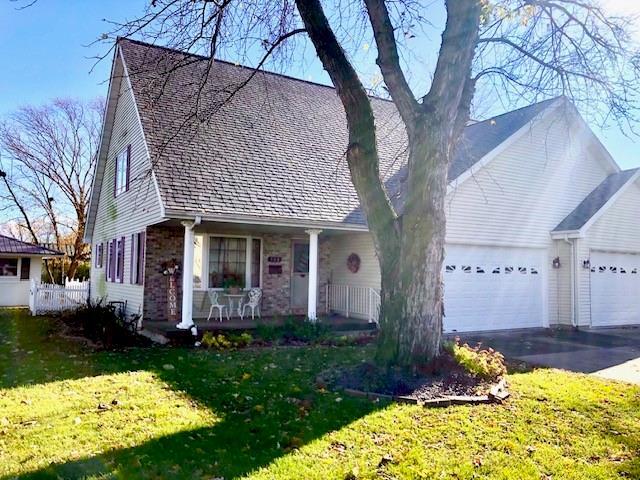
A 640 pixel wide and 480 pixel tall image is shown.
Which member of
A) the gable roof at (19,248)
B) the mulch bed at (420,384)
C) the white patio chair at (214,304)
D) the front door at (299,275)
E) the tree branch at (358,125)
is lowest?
the mulch bed at (420,384)

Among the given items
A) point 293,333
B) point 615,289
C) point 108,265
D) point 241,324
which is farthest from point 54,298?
point 615,289

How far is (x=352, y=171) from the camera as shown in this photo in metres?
7.53

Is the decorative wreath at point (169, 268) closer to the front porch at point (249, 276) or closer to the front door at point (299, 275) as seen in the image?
the front porch at point (249, 276)

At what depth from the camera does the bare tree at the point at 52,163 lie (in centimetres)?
3069

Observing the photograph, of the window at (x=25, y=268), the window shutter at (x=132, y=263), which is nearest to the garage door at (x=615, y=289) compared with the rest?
the window shutter at (x=132, y=263)

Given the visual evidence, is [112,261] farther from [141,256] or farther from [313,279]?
[313,279]

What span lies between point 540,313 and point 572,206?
3.63 m

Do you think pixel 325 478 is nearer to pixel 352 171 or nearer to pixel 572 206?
pixel 352 171

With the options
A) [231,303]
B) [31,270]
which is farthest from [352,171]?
[31,270]

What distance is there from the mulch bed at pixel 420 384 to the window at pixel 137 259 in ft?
24.1

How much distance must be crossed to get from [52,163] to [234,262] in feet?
78.5

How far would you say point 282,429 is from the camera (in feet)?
16.5

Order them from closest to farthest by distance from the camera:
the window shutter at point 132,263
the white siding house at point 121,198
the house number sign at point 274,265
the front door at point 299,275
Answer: the white siding house at point 121,198 < the window shutter at point 132,263 < the house number sign at point 274,265 < the front door at point 299,275

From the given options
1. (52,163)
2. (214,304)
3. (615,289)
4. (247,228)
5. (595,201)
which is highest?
(52,163)
